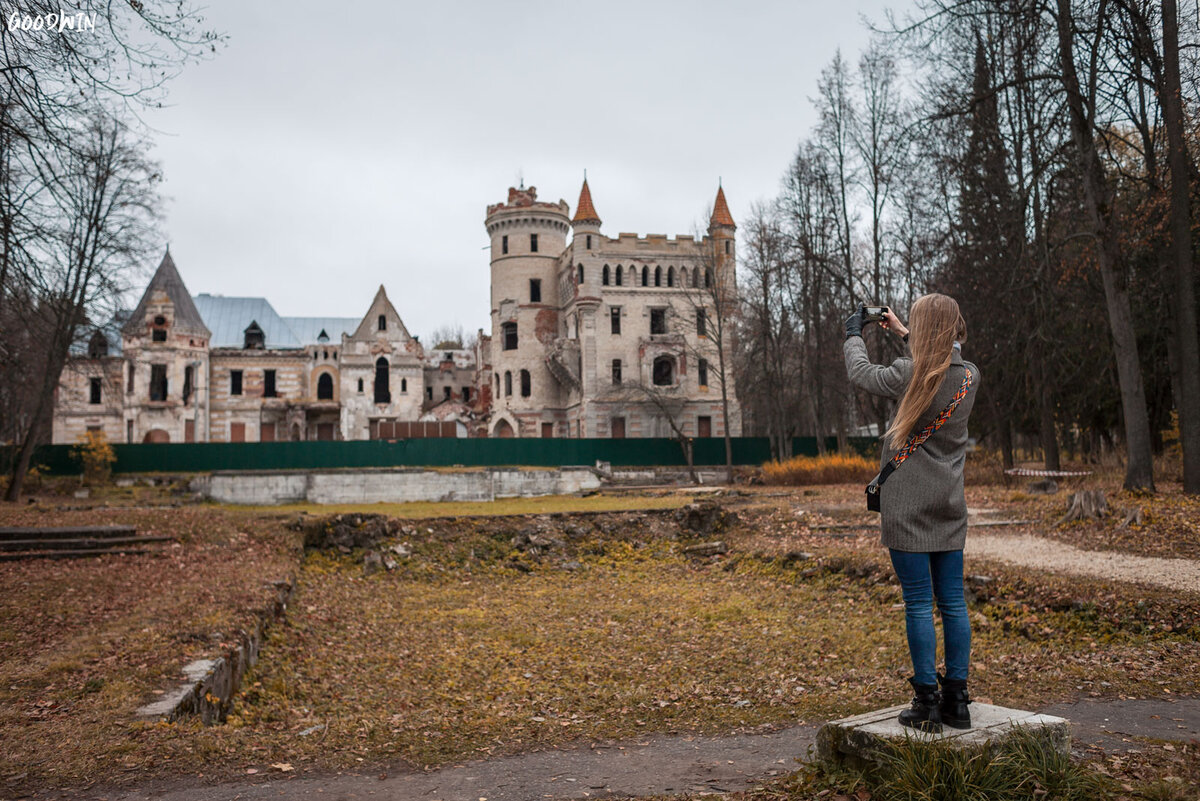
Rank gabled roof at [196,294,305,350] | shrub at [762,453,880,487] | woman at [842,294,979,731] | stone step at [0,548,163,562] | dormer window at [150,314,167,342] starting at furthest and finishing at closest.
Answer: gabled roof at [196,294,305,350] < dormer window at [150,314,167,342] < shrub at [762,453,880,487] < stone step at [0,548,163,562] < woman at [842,294,979,731]

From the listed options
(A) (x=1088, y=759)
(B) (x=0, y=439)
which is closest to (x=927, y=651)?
(A) (x=1088, y=759)

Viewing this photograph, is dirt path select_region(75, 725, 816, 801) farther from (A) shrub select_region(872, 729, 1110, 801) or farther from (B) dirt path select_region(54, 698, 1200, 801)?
(A) shrub select_region(872, 729, 1110, 801)

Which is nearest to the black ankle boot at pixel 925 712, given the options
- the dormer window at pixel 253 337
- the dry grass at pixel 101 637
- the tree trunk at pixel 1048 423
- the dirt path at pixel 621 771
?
the dirt path at pixel 621 771

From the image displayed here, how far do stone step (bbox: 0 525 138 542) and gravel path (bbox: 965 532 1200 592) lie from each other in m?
15.6

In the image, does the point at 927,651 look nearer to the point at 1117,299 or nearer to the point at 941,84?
the point at 1117,299

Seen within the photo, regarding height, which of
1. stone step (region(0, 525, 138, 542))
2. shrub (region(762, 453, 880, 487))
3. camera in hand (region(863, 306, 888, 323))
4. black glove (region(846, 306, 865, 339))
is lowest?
stone step (region(0, 525, 138, 542))

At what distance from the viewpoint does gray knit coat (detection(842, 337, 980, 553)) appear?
4.50 metres

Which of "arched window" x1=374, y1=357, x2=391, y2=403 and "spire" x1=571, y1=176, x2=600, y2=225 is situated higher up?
"spire" x1=571, y1=176, x2=600, y2=225

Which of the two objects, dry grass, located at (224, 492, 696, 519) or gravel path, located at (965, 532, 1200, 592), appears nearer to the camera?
gravel path, located at (965, 532, 1200, 592)

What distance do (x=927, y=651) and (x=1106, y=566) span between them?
8.55 m

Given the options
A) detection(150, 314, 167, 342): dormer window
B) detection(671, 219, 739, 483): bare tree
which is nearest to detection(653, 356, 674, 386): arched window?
detection(671, 219, 739, 483): bare tree

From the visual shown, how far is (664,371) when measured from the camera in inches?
2167

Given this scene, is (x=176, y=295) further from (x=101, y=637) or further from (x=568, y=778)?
(x=568, y=778)

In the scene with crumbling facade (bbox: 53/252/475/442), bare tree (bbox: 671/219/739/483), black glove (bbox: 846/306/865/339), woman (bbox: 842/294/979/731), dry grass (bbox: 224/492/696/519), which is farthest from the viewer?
crumbling facade (bbox: 53/252/475/442)
